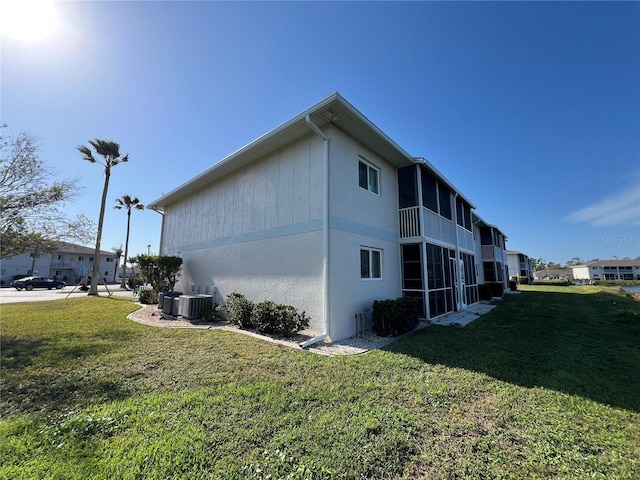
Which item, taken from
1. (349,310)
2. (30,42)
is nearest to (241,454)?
(349,310)

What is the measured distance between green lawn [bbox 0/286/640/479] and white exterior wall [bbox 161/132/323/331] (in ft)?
7.37

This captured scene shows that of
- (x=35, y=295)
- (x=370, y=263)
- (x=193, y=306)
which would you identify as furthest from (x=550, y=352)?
(x=35, y=295)

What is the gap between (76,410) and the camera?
319cm

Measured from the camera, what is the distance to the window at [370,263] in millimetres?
8126

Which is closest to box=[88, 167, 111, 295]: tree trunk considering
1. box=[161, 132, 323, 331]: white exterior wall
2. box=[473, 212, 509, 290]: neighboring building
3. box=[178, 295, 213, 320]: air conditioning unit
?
box=[161, 132, 323, 331]: white exterior wall

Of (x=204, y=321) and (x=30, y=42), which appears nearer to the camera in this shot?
(x=30, y=42)

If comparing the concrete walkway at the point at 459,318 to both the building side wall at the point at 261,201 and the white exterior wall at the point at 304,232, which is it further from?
the building side wall at the point at 261,201

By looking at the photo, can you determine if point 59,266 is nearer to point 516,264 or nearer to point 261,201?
point 261,201

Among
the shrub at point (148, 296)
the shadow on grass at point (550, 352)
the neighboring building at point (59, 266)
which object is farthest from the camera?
the neighboring building at point (59, 266)

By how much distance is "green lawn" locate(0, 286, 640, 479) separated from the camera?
91.4 inches

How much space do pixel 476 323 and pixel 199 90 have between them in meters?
12.9

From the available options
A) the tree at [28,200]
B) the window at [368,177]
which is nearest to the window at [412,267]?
the window at [368,177]

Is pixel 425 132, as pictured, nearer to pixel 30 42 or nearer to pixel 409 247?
pixel 409 247

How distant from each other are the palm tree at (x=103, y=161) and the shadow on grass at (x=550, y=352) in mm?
22369
